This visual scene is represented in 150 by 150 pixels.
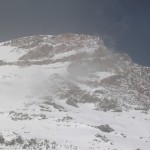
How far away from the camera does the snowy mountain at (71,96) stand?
6041 centimetres

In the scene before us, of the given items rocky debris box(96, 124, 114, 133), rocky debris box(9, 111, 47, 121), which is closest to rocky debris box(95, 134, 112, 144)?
rocky debris box(96, 124, 114, 133)

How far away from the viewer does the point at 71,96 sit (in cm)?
9012

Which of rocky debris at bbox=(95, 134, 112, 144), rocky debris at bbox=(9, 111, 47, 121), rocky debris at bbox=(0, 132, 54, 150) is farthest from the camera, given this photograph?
rocky debris at bbox=(9, 111, 47, 121)

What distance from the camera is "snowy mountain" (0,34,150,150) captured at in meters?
60.4

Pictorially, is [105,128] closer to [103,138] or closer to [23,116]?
[103,138]

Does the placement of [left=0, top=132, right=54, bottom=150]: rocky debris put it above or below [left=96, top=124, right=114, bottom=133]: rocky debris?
below

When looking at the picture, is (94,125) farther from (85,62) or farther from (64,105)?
(85,62)

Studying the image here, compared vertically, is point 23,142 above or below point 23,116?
below

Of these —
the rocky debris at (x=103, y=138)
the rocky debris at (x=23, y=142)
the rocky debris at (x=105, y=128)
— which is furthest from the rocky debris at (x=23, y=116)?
the rocky debris at (x=23, y=142)

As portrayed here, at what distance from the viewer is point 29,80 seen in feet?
320

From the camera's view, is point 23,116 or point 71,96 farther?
Answer: point 71,96

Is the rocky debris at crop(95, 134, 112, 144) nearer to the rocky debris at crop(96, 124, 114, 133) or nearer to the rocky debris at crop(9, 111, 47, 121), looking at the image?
the rocky debris at crop(96, 124, 114, 133)

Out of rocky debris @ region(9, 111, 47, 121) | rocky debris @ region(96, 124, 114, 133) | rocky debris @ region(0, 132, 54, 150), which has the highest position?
rocky debris @ region(9, 111, 47, 121)

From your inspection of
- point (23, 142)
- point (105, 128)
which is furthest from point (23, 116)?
point (23, 142)
